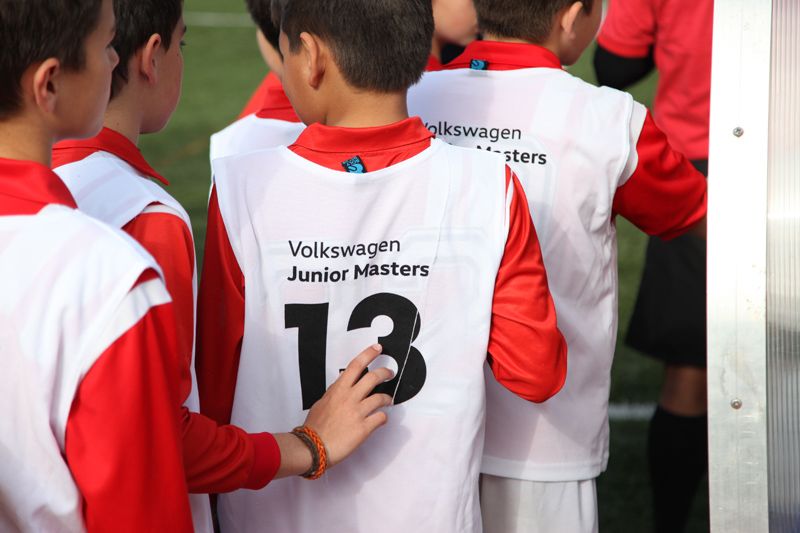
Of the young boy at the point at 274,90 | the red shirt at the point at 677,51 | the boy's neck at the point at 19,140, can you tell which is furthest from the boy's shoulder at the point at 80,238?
the red shirt at the point at 677,51

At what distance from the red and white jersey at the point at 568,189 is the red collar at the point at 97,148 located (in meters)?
0.72

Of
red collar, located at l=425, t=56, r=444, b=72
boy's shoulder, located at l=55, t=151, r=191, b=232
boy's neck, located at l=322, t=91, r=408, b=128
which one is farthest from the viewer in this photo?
red collar, located at l=425, t=56, r=444, b=72

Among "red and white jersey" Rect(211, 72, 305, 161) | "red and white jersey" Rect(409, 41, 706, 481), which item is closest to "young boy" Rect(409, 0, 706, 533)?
"red and white jersey" Rect(409, 41, 706, 481)

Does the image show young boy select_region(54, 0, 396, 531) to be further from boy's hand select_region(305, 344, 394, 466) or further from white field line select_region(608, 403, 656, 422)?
white field line select_region(608, 403, 656, 422)

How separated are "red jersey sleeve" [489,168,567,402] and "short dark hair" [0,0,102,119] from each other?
754 mm

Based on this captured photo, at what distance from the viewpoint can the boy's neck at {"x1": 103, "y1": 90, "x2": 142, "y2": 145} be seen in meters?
1.80

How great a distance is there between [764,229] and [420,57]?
659 mm

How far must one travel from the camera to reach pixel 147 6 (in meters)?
1.81

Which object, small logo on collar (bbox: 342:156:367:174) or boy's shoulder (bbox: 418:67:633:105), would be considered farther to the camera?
boy's shoulder (bbox: 418:67:633:105)

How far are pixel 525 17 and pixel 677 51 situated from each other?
3.43 feet

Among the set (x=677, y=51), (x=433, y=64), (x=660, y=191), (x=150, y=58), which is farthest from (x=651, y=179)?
(x=677, y=51)

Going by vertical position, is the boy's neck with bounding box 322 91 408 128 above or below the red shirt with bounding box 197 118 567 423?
above

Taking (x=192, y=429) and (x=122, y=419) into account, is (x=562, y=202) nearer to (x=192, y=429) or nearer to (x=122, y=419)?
(x=192, y=429)

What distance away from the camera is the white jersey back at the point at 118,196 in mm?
1667
